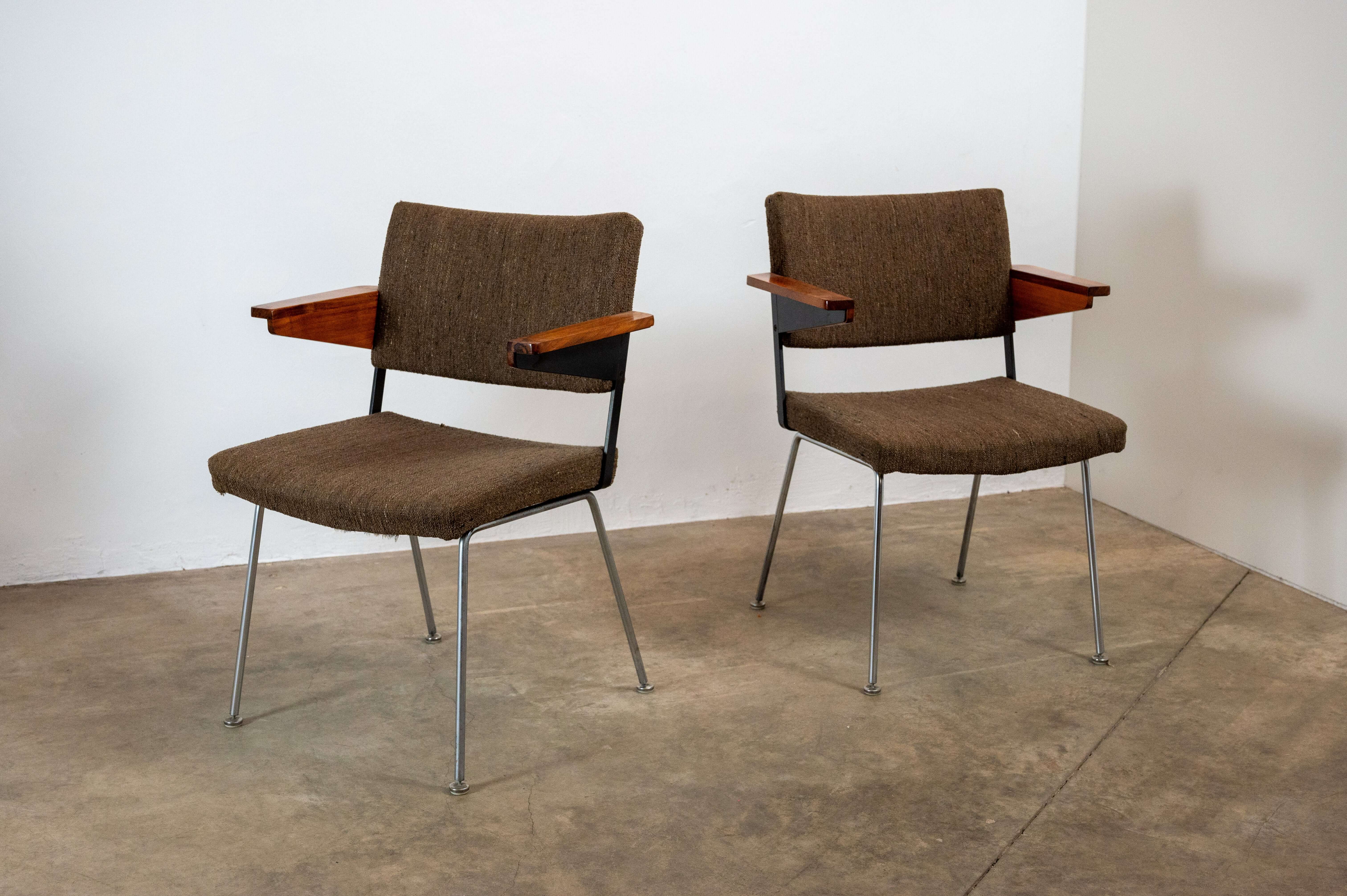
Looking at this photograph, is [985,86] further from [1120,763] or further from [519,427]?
[1120,763]

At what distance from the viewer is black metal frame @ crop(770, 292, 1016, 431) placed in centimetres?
220

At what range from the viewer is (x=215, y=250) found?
9.07ft

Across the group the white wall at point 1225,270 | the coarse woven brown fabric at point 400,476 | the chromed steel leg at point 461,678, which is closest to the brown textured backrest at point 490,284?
the coarse woven brown fabric at point 400,476

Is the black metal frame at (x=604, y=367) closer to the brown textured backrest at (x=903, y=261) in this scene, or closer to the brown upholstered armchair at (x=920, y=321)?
the brown upholstered armchair at (x=920, y=321)

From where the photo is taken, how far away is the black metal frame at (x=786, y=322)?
220cm

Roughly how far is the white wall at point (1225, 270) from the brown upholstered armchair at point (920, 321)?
0.48m

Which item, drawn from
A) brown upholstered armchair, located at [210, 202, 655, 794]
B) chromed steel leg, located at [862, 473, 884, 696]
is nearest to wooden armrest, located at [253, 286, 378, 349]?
brown upholstered armchair, located at [210, 202, 655, 794]

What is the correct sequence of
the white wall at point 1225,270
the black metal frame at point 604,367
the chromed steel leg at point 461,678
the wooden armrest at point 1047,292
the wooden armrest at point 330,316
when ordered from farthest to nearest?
the white wall at point 1225,270, the wooden armrest at point 1047,292, the wooden armrest at point 330,316, the black metal frame at point 604,367, the chromed steel leg at point 461,678

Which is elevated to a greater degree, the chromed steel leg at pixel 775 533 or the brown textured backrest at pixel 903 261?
the brown textured backrest at pixel 903 261

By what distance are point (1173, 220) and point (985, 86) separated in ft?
2.08

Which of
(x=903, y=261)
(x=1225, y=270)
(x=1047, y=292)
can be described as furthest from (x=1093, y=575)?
(x=1225, y=270)

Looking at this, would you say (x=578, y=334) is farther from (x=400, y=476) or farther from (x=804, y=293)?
(x=804, y=293)

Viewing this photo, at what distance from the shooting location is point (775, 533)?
2578 mm

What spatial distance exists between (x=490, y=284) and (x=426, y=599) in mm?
679
